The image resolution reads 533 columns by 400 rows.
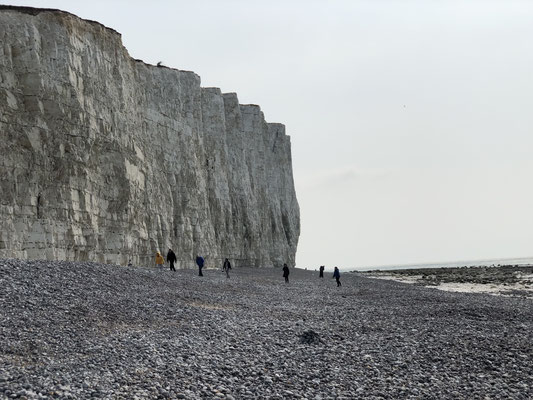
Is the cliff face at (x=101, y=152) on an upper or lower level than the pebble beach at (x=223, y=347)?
upper

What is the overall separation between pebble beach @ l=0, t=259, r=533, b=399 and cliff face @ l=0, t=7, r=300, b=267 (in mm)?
9417

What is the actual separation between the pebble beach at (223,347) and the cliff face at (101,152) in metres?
9.42

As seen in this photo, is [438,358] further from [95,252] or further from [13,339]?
[95,252]

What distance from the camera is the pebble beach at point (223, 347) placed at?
7.79m

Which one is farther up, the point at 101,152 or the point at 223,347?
the point at 101,152

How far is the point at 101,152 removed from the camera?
1184 inches

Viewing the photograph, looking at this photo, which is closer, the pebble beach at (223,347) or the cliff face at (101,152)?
the pebble beach at (223,347)

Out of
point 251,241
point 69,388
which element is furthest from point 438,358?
point 251,241

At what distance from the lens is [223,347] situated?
34.2 ft

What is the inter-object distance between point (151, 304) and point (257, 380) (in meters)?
6.58

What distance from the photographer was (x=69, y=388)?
703cm

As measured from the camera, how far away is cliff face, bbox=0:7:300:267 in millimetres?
24703

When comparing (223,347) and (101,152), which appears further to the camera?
(101,152)

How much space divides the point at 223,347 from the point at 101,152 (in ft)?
71.8
